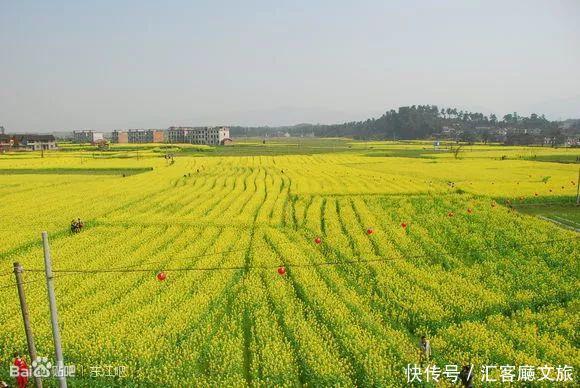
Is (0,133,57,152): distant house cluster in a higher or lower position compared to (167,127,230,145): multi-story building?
lower

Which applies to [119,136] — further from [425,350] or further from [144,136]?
[425,350]

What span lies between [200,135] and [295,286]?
151m

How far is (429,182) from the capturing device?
4253cm

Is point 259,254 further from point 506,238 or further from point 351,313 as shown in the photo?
point 506,238

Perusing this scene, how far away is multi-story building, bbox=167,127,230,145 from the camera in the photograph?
6122 inches

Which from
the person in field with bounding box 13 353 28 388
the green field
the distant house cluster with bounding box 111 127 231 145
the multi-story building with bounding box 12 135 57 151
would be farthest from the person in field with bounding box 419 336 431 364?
the distant house cluster with bounding box 111 127 231 145

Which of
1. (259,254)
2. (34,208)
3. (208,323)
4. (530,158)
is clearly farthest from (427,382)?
(530,158)

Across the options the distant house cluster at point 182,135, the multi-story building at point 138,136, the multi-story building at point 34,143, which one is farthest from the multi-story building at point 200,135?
the multi-story building at point 34,143

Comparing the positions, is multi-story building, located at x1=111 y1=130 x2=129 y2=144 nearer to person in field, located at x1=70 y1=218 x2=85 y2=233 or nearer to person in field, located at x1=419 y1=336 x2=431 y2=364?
person in field, located at x1=70 y1=218 x2=85 y2=233

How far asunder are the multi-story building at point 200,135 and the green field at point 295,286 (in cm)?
12269

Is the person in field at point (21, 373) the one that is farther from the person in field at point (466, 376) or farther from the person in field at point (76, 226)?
the person in field at point (76, 226)

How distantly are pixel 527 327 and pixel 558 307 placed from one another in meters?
2.34

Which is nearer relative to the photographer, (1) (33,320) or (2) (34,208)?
(1) (33,320)

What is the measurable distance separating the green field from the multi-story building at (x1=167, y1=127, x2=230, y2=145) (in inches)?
4830
